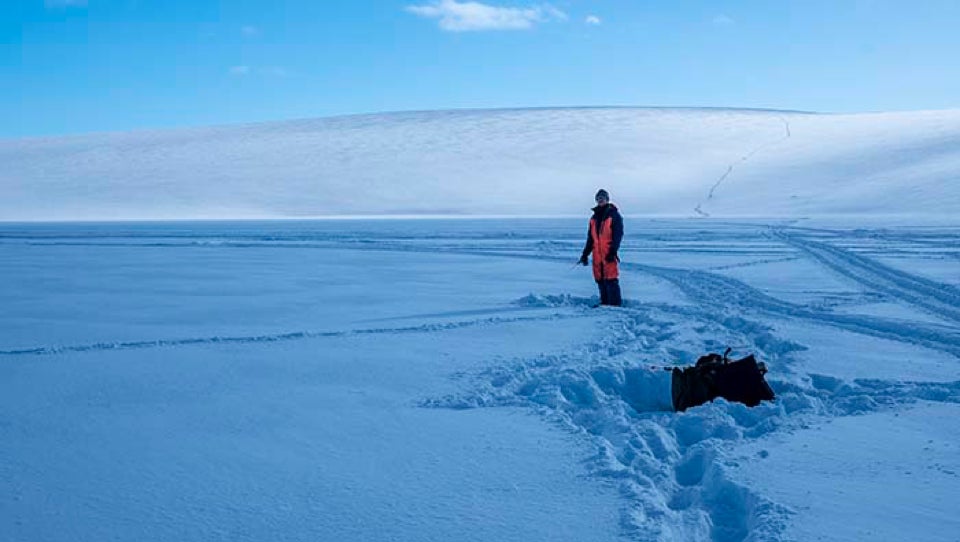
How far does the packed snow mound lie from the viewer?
3538 cm

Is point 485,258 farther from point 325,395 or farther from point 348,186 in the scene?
point 348,186

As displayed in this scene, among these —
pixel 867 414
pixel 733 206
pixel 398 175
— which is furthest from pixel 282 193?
pixel 867 414

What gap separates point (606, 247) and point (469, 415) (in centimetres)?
441

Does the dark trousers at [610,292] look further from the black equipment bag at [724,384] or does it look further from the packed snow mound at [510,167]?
the packed snow mound at [510,167]

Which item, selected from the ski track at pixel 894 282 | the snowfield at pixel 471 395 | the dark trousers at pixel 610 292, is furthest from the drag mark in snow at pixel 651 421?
the ski track at pixel 894 282

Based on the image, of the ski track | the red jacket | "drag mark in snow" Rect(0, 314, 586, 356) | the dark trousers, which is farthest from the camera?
the dark trousers

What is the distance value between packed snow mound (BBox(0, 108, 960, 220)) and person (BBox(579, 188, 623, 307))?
22978mm

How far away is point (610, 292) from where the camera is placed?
873 cm

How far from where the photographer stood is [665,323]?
7516 millimetres

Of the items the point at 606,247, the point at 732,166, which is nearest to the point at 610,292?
the point at 606,247

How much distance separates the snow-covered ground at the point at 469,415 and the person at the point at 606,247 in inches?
10.8

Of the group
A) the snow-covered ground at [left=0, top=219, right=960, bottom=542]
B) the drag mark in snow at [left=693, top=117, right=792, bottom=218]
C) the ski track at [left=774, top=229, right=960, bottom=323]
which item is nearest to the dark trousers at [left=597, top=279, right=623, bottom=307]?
the snow-covered ground at [left=0, top=219, right=960, bottom=542]

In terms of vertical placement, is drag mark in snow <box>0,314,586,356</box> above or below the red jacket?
below

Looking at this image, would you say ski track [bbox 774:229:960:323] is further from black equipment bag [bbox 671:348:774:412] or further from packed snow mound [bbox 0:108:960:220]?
packed snow mound [bbox 0:108:960:220]
